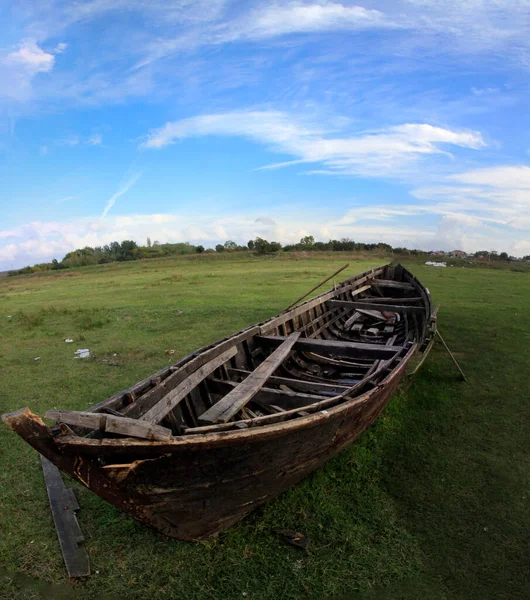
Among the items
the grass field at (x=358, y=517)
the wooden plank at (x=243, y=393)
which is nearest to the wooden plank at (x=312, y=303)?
the wooden plank at (x=243, y=393)

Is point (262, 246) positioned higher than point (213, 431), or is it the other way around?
point (262, 246)

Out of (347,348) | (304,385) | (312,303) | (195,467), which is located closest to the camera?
(195,467)

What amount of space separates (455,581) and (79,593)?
324cm

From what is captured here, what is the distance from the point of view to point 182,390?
445 cm

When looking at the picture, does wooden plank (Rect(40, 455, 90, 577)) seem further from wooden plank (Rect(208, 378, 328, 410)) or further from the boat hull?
wooden plank (Rect(208, 378, 328, 410))

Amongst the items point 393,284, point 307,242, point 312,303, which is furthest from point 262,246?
point 312,303

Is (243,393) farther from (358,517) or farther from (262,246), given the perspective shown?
(262,246)

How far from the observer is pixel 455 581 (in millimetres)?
3594

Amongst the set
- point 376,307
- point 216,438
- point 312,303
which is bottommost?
point 216,438

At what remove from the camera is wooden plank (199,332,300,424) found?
3.96 metres

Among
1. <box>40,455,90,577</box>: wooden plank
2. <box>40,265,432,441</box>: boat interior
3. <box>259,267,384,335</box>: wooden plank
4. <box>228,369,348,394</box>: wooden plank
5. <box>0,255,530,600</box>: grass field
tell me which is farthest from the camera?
<box>259,267,384,335</box>: wooden plank

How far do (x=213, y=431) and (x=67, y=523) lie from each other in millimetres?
2163

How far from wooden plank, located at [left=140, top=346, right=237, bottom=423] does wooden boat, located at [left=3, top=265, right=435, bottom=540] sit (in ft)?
0.04

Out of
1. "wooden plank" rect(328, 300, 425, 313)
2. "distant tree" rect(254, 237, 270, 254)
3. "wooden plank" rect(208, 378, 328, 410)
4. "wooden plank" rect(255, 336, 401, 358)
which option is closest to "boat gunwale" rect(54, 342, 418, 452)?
"wooden plank" rect(208, 378, 328, 410)
